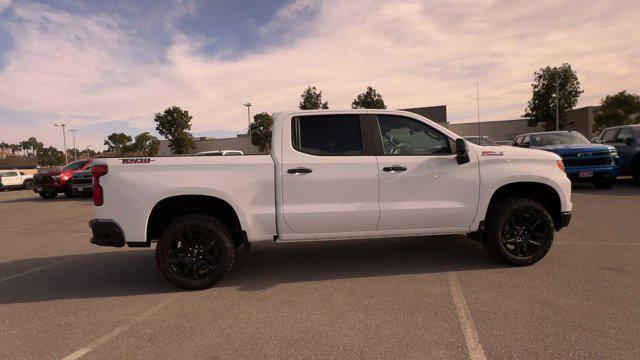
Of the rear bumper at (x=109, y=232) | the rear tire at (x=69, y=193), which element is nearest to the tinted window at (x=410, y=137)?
the rear bumper at (x=109, y=232)

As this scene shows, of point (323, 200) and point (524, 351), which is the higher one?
point (323, 200)

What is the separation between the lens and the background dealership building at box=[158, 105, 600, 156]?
4403 centimetres

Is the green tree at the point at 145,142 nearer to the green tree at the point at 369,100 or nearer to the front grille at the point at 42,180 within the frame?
the green tree at the point at 369,100

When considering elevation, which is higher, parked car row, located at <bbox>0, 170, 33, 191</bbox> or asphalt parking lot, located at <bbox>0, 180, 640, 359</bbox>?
parked car row, located at <bbox>0, 170, 33, 191</bbox>

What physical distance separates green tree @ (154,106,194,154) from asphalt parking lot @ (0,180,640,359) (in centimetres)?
4373

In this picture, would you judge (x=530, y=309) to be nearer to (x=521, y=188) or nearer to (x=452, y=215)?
(x=452, y=215)

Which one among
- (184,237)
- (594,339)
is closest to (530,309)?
(594,339)

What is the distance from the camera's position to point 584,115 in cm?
4438

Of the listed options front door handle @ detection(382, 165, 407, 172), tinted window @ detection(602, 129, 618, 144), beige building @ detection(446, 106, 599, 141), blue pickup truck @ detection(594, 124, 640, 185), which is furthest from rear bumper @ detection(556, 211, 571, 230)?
beige building @ detection(446, 106, 599, 141)

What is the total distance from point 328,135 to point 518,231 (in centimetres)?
256

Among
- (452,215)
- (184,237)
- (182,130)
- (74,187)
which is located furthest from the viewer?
(182,130)

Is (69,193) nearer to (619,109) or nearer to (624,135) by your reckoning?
(624,135)

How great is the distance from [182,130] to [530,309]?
48794mm

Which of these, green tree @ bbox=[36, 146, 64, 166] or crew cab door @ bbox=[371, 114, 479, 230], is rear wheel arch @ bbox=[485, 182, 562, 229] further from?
green tree @ bbox=[36, 146, 64, 166]
